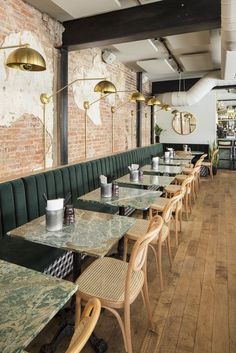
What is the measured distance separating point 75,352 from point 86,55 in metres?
4.68

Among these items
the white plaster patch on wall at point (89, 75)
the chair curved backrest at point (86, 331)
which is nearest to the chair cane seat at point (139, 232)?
the chair curved backrest at point (86, 331)

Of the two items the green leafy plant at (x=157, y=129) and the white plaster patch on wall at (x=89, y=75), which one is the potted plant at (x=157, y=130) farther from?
the white plaster patch on wall at (x=89, y=75)

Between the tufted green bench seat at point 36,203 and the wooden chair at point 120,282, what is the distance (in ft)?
1.86

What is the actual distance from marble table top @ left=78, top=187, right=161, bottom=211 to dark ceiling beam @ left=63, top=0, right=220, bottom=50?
2.07 metres

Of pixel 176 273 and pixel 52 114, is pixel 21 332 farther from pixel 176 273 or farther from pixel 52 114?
pixel 52 114

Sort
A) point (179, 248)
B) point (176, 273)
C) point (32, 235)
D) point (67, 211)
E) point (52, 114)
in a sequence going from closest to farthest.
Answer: point (32, 235), point (67, 211), point (176, 273), point (179, 248), point (52, 114)

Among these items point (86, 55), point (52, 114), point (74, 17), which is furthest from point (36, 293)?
point (86, 55)

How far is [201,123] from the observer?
29.6 feet

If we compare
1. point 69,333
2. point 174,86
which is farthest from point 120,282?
point 174,86

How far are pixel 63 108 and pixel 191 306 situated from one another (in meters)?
3.02

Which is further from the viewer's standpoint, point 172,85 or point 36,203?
point 172,85

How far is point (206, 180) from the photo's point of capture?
25.8ft

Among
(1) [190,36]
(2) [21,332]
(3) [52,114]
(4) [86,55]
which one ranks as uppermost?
(1) [190,36]

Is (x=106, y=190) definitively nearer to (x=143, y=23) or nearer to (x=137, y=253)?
(x=137, y=253)
